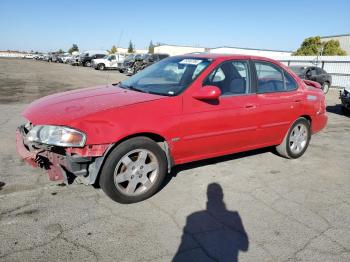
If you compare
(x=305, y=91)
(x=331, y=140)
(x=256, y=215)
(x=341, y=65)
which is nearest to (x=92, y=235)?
(x=256, y=215)

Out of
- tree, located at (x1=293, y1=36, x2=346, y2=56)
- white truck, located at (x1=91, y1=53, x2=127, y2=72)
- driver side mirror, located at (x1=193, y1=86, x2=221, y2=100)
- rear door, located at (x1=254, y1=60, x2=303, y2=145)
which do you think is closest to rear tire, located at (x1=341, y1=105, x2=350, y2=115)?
rear door, located at (x1=254, y1=60, x2=303, y2=145)

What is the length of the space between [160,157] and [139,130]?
0.45 meters

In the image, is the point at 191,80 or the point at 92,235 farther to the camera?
the point at 191,80

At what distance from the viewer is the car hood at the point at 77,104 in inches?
138

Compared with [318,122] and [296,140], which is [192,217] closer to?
[296,140]

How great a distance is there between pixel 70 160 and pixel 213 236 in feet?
5.28

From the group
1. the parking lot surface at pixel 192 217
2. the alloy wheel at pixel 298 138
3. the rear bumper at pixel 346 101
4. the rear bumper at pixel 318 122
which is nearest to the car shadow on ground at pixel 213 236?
the parking lot surface at pixel 192 217

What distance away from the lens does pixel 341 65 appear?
2409 centimetres

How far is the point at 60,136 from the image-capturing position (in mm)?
3379

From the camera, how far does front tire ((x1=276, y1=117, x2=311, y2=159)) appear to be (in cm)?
546

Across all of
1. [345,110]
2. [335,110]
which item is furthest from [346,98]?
[335,110]

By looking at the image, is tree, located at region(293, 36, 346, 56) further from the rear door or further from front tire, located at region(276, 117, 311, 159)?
the rear door

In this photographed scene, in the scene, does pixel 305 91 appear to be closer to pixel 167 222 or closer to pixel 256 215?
pixel 256 215

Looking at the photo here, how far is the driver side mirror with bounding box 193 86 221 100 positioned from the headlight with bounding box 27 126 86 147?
1461 millimetres
